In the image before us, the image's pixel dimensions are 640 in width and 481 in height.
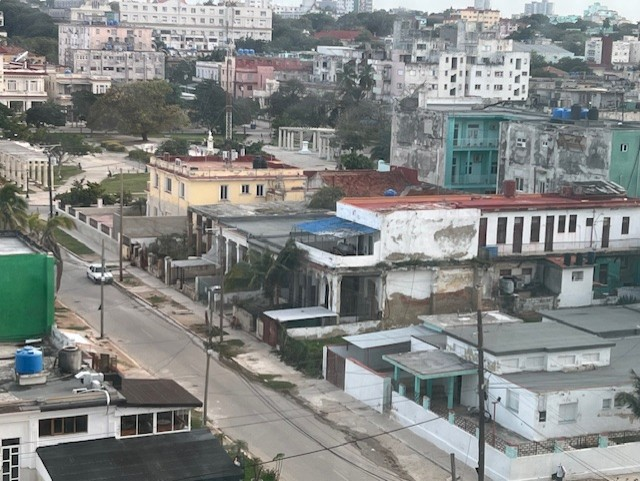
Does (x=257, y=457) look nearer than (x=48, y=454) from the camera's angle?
No

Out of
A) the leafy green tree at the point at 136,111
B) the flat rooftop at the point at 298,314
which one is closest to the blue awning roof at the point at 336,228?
the flat rooftop at the point at 298,314

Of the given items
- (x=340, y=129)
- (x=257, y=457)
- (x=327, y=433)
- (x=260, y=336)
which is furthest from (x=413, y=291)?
(x=340, y=129)

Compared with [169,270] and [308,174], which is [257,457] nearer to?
[169,270]

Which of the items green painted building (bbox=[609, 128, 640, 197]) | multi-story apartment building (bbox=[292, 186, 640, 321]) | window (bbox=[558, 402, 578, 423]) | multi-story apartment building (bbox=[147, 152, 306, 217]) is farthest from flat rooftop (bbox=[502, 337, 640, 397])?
multi-story apartment building (bbox=[147, 152, 306, 217])

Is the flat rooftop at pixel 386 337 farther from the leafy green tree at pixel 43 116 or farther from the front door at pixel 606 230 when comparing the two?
the leafy green tree at pixel 43 116

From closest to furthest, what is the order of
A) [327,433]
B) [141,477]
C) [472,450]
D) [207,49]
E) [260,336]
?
[141,477], [472,450], [327,433], [260,336], [207,49]

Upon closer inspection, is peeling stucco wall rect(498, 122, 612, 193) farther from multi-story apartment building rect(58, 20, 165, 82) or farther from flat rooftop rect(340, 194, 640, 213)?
multi-story apartment building rect(58, 20, 165, 82)
